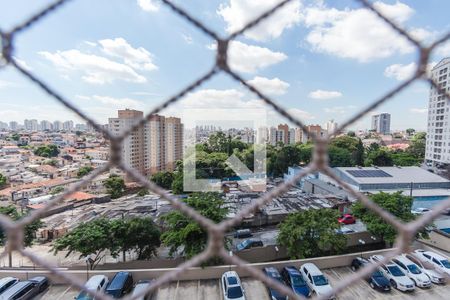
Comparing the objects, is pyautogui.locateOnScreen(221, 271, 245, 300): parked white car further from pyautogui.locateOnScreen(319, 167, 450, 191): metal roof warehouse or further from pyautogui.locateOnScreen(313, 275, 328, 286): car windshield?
pyautogui.locateOnScreen(319, 167, 450, 191): metal roof warehouse

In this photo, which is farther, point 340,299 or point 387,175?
point 387,175

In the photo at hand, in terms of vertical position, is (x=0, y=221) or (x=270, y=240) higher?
(x=0, y=221)

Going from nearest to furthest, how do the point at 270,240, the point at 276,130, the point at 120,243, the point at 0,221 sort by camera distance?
the point at 0,221, the point at 120,243, the point at 270,240, the point at 276,130

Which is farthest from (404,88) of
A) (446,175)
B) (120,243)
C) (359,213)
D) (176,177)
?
(446,175)

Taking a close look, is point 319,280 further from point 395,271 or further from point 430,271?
point 430,271

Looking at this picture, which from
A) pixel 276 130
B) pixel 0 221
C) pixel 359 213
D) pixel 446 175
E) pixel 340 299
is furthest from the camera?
pixel 276 130

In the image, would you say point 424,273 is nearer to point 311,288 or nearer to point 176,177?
point 311,288

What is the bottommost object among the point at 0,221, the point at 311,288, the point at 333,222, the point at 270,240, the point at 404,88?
the point at 270,240
